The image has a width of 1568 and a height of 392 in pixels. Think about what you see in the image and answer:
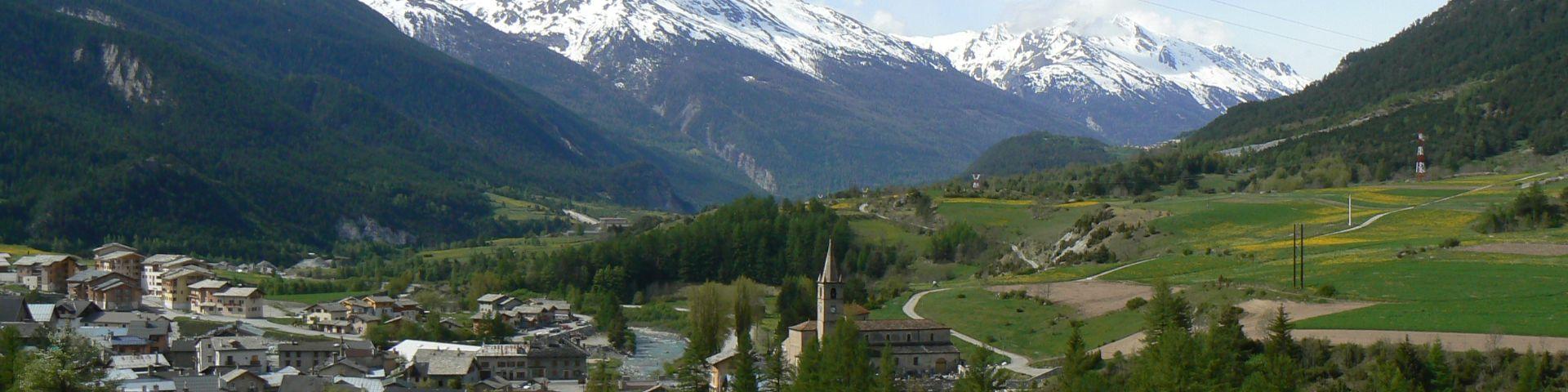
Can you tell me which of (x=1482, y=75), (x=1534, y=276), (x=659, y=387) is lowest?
(x=659, y=387)

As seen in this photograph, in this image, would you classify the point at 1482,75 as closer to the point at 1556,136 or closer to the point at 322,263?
the point at 1556,136

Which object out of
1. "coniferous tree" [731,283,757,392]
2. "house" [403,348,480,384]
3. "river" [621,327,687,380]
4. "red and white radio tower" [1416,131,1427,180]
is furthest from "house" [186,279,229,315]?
"red and white radio tower" [1416,131,1427,180]

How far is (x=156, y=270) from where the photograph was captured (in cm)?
14512

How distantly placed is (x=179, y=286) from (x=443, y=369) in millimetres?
49754

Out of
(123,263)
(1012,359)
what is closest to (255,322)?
(123,263)

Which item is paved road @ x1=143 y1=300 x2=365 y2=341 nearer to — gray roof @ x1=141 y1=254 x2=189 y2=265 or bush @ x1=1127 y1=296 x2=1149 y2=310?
gray roof @ x1=141 y1=254 x2=189 y2=265

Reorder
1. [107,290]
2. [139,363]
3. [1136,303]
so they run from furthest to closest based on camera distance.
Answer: [107,290] < [1136,303] < [139,363]

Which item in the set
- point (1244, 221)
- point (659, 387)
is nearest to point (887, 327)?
point (659, 387)

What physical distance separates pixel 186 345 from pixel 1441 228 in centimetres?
7959

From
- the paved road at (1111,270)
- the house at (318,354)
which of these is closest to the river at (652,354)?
the house at (318,354)

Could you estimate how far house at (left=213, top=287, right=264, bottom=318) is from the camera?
129 m

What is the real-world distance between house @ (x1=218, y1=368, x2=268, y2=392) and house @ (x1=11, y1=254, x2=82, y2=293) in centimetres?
4629

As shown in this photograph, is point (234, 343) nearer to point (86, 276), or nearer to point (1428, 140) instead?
point (86, 276)

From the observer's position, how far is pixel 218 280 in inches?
5369
